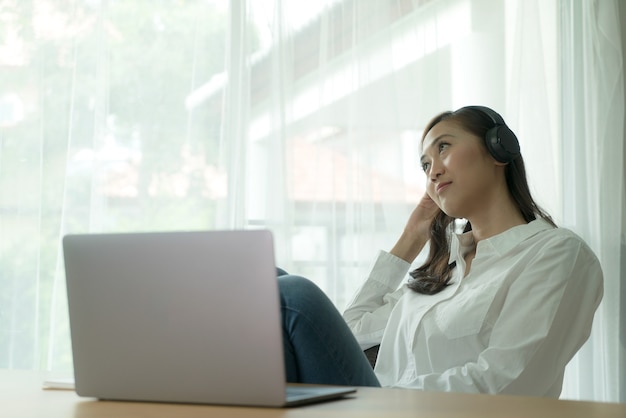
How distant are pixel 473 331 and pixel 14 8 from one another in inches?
73.8

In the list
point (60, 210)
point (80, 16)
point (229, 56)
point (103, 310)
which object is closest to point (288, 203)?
point (229, 56)

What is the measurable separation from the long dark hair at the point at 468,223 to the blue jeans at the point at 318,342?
0.80 metres

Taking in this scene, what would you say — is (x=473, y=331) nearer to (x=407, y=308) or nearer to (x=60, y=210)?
(x=407, y=308)

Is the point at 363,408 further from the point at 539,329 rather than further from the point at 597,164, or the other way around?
the point at 597,164

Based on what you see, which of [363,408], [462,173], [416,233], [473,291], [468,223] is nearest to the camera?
[363,408]

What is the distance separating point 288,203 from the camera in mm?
2713

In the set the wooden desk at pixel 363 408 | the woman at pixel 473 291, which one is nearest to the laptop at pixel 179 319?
the wooden desk at pixel 363 408

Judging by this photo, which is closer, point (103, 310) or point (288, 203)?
point (103, 310)

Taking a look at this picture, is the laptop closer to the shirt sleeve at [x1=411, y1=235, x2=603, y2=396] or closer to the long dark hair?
the shirt sleeve at [x1=411, y1=235, x2=603, y2=396]

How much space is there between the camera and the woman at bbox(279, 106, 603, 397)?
1.51 metres

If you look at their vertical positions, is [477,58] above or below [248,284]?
above

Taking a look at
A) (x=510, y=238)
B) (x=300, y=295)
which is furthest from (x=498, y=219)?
(x=300, y=295)

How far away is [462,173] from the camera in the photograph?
186 centimetres

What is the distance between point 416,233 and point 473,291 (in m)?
0.45
